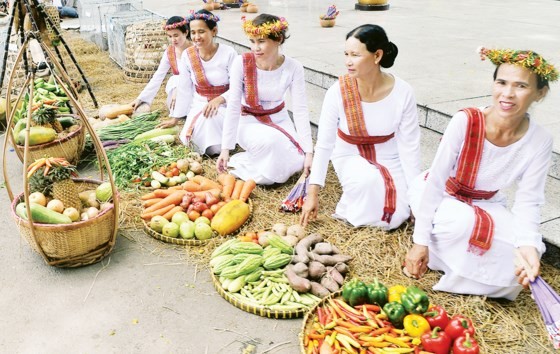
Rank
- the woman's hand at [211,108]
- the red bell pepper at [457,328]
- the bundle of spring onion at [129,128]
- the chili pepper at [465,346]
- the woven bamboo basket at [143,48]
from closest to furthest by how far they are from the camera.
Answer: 1. the chili pepper at [465,346]
2. the red bell pepper at [457,328]
3. the woman's hand at [211,108]
4. the bundle of spring onion at [129,128]
5. the woven bamboo basket at [143,48]

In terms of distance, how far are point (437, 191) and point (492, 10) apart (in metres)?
8.66

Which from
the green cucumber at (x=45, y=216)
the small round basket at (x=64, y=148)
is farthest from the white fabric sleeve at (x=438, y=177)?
the small round basket at (x=64, y=148)

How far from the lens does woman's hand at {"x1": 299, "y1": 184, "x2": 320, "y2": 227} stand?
3449 mm

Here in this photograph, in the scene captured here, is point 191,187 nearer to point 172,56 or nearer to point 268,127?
point 268,127

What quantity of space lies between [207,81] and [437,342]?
3.51m

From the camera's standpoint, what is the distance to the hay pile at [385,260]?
103 inches

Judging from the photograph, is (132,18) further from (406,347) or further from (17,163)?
(406,347)

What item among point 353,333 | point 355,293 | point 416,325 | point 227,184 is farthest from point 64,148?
point 416,325

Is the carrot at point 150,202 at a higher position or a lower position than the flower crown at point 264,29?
lower

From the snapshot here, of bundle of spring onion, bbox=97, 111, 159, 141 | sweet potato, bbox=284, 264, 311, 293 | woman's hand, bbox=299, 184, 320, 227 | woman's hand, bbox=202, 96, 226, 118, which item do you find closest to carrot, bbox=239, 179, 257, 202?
woman's hand, bbox=299, 184, 320, 227

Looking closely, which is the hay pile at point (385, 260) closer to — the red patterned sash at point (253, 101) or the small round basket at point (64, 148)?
the red patterned sash at point (253, 101)

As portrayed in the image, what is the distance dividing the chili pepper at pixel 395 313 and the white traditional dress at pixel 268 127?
1.89 m

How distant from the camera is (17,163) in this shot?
508 centimetres

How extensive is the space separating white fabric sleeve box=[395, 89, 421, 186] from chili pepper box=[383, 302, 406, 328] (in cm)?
117
